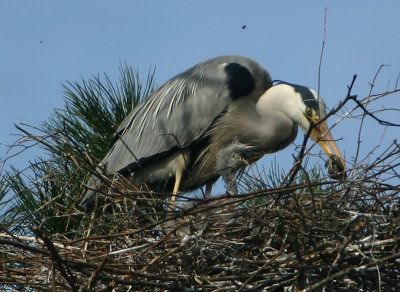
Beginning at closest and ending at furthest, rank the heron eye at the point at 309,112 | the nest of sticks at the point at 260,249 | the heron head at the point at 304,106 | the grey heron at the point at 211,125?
the nest of sticks at the point at 260,249
the heron head at the point at 304,106
the heron eye at the point at 309,112
the grey heron at the point at 211,125

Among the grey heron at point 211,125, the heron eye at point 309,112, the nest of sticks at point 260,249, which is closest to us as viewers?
the nest of sticks at point 260,249

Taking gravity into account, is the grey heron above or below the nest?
above

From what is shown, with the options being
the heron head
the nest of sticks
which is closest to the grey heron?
the heron head

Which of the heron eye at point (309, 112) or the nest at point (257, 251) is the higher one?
the heron eye at point (309, 112)

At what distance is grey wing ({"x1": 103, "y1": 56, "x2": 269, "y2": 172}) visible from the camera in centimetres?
592

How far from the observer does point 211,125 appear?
5.91 metres

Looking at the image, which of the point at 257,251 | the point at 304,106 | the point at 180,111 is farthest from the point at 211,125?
the point at 257,251

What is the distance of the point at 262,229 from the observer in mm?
4309

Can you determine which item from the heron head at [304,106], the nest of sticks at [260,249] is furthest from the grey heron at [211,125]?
the nest of sticks at [260,249]

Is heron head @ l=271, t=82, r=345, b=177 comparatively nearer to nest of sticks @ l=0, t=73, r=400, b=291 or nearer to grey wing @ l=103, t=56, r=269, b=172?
grey wing @ l=103, t=56, r=269, b=172

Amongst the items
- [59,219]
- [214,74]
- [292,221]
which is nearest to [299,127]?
[214,74]

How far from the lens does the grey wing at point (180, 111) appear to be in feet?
19.4

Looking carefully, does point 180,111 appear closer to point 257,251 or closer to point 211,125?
point 211,125

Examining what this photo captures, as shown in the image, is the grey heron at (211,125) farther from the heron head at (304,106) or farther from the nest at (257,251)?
the nest at (257,251)
